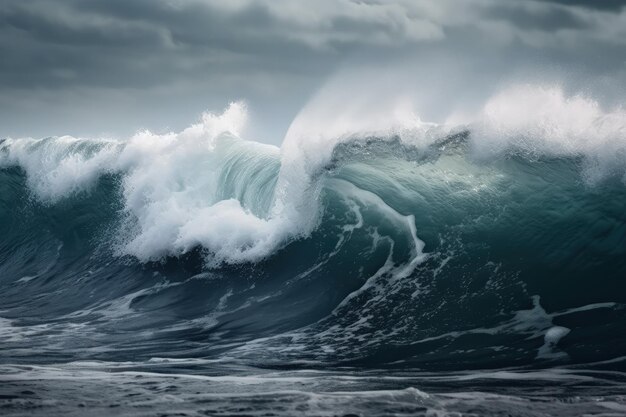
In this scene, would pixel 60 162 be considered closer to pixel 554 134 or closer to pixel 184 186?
pixel 184 186

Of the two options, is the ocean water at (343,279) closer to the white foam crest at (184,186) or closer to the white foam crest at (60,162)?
the white foam crest at (184,186)

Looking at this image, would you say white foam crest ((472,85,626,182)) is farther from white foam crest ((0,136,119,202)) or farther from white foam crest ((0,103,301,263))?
white foam crest ((0,136,119,202))

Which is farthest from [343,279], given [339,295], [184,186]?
[184,186]

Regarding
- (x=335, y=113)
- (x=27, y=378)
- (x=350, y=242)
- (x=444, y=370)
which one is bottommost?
(x=444, y=370)

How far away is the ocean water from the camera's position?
272 inches

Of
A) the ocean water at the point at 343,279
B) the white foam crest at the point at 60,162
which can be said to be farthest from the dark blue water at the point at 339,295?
the white foam crest at the point at 60,162

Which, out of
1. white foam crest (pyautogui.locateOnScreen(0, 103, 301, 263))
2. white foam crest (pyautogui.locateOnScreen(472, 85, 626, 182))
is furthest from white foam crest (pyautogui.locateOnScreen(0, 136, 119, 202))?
white foam crest (pyautogui.locateOnScreen(472, 85, 626, 182))

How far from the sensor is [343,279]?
11875mm

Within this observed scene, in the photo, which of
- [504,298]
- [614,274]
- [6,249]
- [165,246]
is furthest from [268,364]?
[6,249]

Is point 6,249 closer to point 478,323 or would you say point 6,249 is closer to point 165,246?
point 165,246

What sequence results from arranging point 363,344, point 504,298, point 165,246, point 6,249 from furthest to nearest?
point 6,249, point 165,246, point 504,298, point 363,344

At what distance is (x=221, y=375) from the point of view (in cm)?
774

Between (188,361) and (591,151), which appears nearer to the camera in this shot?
(188,361)

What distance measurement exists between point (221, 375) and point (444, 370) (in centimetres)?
274
